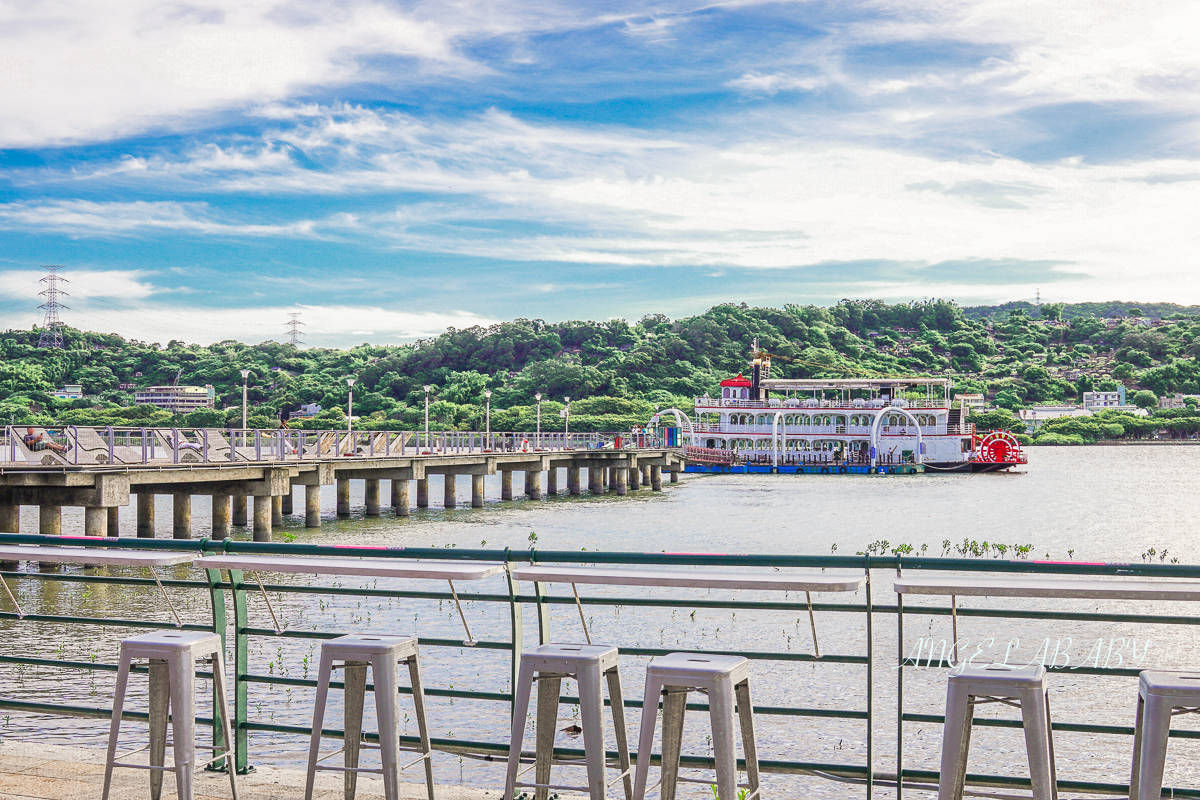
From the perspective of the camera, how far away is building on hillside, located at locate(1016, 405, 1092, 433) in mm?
123375

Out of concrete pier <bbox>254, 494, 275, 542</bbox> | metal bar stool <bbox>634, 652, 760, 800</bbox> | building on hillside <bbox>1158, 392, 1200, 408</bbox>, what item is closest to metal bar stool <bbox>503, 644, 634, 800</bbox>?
metal bar stool <bbox>634, 652, 760, 800</bbox>

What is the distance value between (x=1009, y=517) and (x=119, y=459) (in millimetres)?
29452

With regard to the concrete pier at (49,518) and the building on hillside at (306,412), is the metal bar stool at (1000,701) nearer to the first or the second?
the concrete pier at (49,518)

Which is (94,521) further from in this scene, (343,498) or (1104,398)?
(1104,398)

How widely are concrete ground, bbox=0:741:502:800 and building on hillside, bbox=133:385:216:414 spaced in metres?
85.0

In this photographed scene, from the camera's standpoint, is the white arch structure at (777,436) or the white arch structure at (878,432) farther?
the white arch structure at (777,436)

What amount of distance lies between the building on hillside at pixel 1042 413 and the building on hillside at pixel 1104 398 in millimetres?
5355

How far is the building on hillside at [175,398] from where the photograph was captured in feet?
283

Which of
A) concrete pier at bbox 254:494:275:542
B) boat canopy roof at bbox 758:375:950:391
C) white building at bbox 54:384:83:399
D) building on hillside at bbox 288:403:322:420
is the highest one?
boat canopy roof at bbox 758:375:950:391

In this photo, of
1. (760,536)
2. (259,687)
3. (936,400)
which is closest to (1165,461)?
(936,400)

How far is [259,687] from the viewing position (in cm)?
1091

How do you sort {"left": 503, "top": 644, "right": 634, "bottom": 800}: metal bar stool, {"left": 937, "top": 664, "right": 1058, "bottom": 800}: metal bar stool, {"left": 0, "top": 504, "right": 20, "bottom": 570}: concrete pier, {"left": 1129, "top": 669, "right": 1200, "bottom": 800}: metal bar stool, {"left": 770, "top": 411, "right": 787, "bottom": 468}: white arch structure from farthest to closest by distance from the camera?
{"left": 770, "top": 411, "right": 787, "bottom": 468}: white arch structure, {"left": 0, "top": 504, "right": 20, "bottom": 570}: concrete pier, {"left": 503, "top": 644, "right": 634, "bottom": 800}: metal bar stool, {"left": 937, "top": 664, "right": 1058, "bottom": 800}: metal bar stool, {"left": 1129, "top": 669, "right": 1200, "bottom": 800}: metal bar stool

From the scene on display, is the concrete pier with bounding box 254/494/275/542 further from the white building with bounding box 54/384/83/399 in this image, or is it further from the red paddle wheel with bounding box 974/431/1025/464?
the white building with bounding box 54/384/83/399

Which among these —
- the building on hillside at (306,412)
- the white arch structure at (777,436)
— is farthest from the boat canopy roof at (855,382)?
the building on hillside at (306,412)
